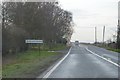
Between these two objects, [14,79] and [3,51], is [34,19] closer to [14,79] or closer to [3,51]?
[3,51]

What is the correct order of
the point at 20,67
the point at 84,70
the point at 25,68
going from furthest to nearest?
the point at 20,67 < the point at 25,68 < the point at 84,70

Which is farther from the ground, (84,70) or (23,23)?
(23,23)

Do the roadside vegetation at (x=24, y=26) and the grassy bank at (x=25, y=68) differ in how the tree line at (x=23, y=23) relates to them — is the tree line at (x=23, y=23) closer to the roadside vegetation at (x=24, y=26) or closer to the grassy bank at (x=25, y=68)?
the roadside vegetation at (x=24, y=26)

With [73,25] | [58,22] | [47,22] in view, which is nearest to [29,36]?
[47,22]

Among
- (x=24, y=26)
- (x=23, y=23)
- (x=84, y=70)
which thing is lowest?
(x=84, y=70)

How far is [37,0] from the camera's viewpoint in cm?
6234

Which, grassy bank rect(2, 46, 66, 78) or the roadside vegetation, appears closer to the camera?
grassy bank rect(2, 46, 66, 78)

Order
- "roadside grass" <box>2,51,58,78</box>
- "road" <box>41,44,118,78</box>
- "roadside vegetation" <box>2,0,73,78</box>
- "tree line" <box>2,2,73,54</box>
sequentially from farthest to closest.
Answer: "tree line" <box>2,2,73,54</box> < "roadside vegetation" <box>2,0,73,78</box> < "roadside grass" <box>2,51,58,78</box> < "road" <box>41,44,118,78</box>

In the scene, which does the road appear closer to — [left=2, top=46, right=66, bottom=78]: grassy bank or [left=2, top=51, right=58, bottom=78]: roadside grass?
[left=2, top=46, right=66, bottom=78]: grassy bank

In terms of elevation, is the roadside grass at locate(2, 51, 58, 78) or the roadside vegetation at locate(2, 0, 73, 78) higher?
the roadside vegetation at locate(2, 0, 73, 78)

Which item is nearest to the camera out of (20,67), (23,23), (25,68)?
(25,68)

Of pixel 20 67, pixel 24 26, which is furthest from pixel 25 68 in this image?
pixel 24 26

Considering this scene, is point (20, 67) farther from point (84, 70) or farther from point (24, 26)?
point (24, 26)

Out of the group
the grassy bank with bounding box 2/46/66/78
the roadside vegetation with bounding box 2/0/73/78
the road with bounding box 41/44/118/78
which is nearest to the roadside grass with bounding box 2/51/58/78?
the grassy bank with bounding box 2/46/66/78
